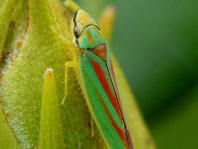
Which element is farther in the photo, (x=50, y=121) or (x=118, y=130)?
(x=118, y=130)

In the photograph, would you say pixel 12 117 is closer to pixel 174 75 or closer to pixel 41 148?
pixel 41 148

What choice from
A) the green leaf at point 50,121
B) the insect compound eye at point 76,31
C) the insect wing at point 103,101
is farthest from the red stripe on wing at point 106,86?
the green leaf at point 50,121

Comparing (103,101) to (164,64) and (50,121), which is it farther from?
(164,64)

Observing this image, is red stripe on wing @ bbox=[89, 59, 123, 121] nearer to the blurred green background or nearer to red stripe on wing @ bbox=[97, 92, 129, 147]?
red stripe on wing @ bbox=[97, 92, 129, 147]

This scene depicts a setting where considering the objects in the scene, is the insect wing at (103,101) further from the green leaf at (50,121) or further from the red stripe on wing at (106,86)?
the green leaf at (50,121)

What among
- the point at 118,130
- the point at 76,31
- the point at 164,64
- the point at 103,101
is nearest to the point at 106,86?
the point at 103,101

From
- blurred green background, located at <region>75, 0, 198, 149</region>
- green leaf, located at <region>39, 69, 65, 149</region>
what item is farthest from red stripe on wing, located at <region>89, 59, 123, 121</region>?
blurred green background, located at <region>75, 0, 198, 149</region>

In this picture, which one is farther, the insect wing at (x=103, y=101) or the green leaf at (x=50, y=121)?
the insect wing at (x=103, y=101)

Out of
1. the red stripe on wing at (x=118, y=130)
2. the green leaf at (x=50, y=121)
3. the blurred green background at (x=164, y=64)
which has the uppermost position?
the green leaf at (x=50, y=121)
